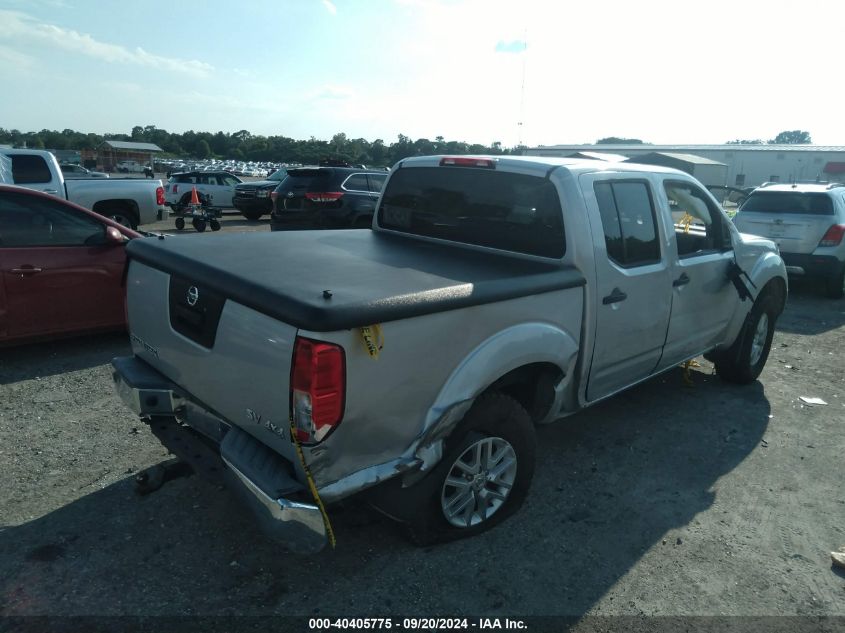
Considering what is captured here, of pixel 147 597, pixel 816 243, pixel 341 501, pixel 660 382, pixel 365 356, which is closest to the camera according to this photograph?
pixel 365 356

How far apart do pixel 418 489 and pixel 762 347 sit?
4.49m

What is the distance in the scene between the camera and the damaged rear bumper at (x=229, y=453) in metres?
2.33

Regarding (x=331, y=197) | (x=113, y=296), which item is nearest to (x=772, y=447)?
(x=113, y=296)

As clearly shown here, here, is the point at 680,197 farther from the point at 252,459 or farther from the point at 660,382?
the point at 252,459

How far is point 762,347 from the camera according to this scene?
5.82 metres

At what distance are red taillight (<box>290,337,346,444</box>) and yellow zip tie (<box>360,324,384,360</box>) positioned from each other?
0.36 ft

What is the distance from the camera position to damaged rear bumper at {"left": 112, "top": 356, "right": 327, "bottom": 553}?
2.33 meters

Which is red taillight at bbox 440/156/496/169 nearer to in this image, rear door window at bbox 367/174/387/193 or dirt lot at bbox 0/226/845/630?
dirt lot at bbox 0/226/845/630

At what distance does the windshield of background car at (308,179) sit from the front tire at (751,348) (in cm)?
778

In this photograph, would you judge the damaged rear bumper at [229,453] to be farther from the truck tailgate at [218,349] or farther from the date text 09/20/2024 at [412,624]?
the date text 09/20/2024 at [412,624]

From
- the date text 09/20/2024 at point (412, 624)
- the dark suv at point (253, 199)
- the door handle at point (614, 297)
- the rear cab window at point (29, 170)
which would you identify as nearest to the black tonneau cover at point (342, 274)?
the door handle at point (614, 297)

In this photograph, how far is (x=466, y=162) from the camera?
160 inches

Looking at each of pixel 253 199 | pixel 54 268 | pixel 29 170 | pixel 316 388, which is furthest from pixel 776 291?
pixel 253 199

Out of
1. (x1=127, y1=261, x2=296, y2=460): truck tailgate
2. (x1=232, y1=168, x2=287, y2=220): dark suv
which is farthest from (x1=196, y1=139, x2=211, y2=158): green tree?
(x1=127, y1=261, x2=296, y2=460): truck tailgate
